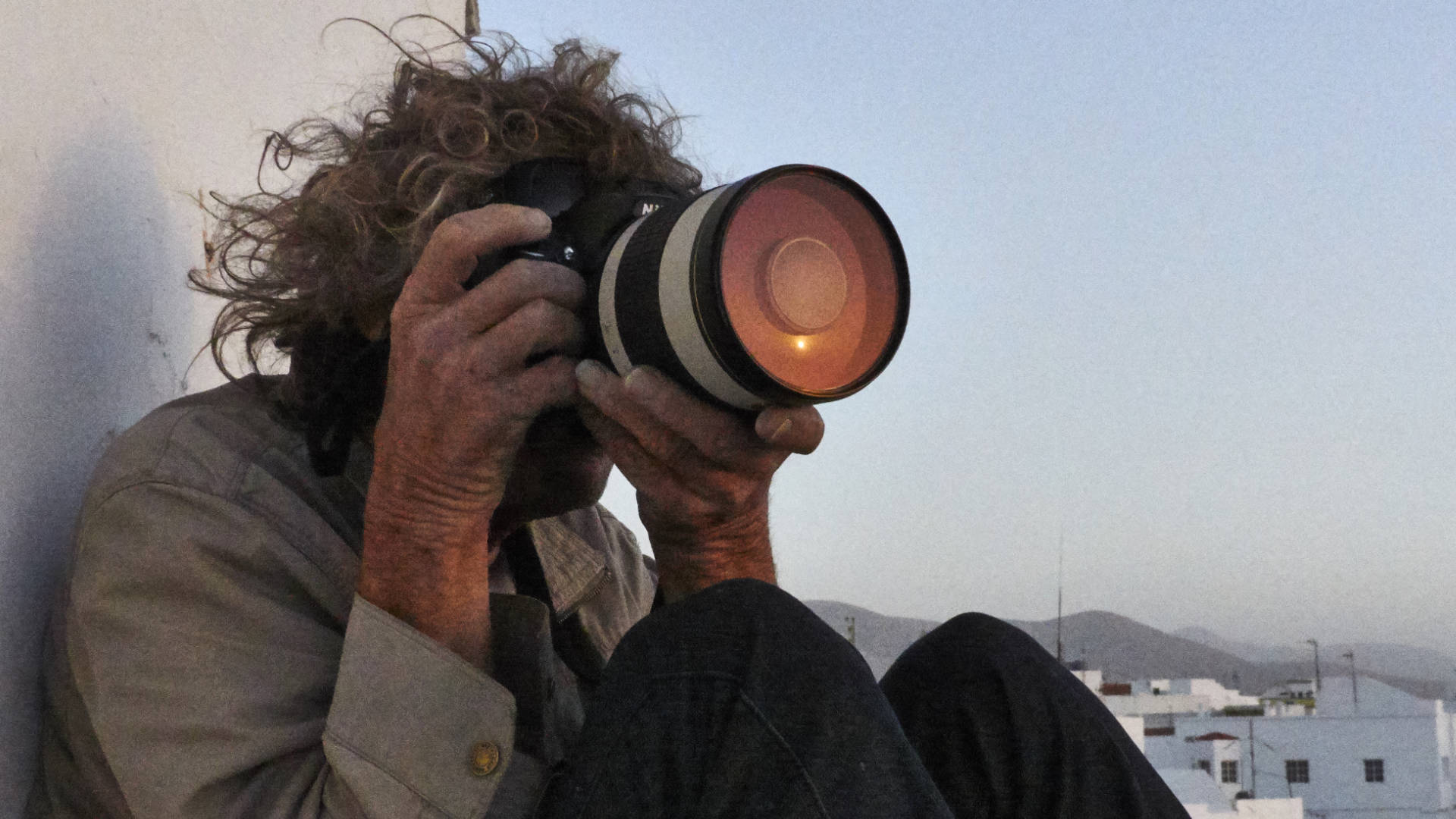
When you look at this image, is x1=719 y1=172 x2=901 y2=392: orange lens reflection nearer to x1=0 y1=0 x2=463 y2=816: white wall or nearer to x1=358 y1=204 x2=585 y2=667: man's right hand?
x1=358 y1=204 x2=585 y2=667: man's right hand

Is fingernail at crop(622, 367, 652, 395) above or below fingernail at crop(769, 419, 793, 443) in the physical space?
above

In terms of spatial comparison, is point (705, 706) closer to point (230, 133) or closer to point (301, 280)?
point (301, 280)

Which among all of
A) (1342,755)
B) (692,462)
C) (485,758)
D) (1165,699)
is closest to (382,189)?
(692,462)

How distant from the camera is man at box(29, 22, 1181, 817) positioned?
0.66 metres

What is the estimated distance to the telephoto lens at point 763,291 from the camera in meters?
0.72

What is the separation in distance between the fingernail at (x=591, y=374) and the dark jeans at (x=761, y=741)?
17 cm

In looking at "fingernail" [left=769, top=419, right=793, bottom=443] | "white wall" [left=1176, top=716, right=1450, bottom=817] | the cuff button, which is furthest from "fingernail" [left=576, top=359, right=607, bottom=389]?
"white wall" [left=1176, top=716, right=1450, bottom=817]

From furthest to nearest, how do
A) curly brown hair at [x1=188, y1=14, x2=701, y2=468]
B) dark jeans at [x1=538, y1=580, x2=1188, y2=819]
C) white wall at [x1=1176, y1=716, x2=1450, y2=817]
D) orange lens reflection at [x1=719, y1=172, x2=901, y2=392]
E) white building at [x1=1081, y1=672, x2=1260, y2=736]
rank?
1. white building at [x1=1081, y1=672, x2=1260, y2=736]
2. white wall at [x1=1176, y1=716, x2=1450, y2=817]
3. curly brown hair at [x1=188, y1=14, x2=701, y2=468]
4. orange lens reflection at [x1=719, y1=172, x2=901, y2=392]
5. dark jeans at [x1=538, y1=580, x2=1188, y2=819]

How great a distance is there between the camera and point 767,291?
2.40 feet

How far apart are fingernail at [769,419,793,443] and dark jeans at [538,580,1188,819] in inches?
4.2

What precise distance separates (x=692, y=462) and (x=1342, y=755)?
1661cm

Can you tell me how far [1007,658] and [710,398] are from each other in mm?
297

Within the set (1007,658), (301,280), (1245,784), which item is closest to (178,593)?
(301,280)

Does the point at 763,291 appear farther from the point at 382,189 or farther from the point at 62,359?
the point at 62,359
